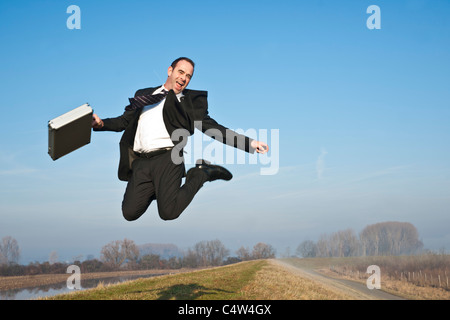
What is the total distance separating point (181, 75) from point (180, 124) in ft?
2.75

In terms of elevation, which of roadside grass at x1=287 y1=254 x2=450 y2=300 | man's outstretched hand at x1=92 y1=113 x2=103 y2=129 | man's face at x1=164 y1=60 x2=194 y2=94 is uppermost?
man's face at x1=164 y1=60 x2=194 y2=94

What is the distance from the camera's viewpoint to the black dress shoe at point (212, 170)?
19.5ft

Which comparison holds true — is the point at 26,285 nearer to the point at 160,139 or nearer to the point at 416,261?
the point at 160,139

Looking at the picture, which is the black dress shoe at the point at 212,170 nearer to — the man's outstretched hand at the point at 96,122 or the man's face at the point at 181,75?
the man's face at the point at 181,75

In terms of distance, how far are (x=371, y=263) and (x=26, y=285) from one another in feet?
108

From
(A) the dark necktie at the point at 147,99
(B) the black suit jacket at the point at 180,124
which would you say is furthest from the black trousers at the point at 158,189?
(A) the dark necktie at the point at 147,99

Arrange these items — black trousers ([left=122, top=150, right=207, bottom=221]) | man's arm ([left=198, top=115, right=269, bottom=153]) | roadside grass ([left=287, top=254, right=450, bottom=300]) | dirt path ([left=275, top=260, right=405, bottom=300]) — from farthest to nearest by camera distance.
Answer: roadside grass ([left=287, top=254, right=450, bottom=300]) → dirt path ([left=275, top=260, right=405, bottom=300]) → man's arm ([left=198, top=115, right=269, bottom=153]) → black trousers ([left=122, top=150, right=207, bottom=221])

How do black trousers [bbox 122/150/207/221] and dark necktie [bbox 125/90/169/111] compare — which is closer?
black trousers [bbox 122/150/207/221]

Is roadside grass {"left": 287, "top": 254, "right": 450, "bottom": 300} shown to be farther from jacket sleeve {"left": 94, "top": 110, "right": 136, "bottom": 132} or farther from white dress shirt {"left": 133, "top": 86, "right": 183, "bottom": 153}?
jacket sleeve {"left": 94, "top": 110, "right": 136, "bottom": 132}

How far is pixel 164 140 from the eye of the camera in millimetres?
5270

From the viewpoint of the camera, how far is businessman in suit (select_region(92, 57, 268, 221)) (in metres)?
5.18

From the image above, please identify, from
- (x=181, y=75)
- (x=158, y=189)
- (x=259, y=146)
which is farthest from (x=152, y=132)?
(x=259, y=146)

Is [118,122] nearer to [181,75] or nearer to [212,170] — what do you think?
[181,75]

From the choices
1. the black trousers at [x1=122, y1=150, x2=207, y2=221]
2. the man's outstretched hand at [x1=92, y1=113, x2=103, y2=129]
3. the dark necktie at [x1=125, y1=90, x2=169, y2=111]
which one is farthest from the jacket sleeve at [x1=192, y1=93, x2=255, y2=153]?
the man's outstretched hand at [x1=92, y1=113, x2=103, y2=129]
